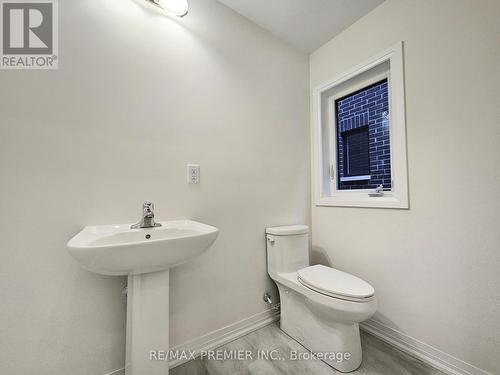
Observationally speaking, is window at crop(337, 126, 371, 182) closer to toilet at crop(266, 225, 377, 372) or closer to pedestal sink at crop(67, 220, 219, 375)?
toilet at crop(266, 225, 377, 372)

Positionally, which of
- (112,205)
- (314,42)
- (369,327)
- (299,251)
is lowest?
(369,327)

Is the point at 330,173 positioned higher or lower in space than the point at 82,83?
lower

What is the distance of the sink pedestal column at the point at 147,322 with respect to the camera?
853 mm

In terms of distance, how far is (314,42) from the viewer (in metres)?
1.76

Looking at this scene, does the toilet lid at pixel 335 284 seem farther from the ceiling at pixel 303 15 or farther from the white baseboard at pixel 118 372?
the ceiling at pixel 303 15

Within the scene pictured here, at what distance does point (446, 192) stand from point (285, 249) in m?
1.00

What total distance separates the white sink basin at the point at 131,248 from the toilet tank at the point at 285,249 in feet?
2.24

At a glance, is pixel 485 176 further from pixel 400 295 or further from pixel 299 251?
pixel 299 251

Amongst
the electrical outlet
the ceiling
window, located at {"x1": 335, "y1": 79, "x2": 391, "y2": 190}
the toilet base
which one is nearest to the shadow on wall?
the toilet base

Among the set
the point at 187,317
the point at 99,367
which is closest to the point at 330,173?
the point at 187,317

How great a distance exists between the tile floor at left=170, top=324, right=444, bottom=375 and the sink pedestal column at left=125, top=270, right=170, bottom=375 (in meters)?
0.32

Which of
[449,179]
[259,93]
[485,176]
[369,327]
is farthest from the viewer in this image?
[259,93]

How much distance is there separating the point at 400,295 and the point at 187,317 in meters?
1.34

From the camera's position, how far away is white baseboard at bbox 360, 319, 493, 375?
1038mm
